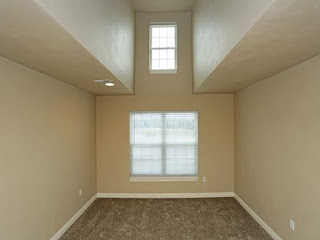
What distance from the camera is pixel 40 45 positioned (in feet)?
5.37

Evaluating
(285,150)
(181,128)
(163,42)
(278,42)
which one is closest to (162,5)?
(163,42)

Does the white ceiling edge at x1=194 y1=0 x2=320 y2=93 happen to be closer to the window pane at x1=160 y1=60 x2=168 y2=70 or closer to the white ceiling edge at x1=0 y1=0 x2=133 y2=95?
the white ceiling edge at x1=0 y1=0 x2=133 y2=95

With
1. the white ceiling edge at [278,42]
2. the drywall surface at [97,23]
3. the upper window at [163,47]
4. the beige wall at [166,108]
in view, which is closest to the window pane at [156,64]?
the upper window at [163,47]

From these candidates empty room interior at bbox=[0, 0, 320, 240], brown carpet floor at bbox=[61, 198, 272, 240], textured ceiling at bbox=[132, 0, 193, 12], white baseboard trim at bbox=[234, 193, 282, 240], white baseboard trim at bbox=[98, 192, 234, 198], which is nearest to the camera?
empty room interior at bbox=[0, 0, 320, 240]

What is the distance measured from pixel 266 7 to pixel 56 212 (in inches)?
136

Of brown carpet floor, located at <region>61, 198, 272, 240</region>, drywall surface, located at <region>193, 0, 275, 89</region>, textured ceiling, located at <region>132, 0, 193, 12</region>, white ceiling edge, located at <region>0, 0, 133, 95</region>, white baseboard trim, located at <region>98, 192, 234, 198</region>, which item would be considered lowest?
brown carpet floor, located at <region>61, 198, 272, 240</region>

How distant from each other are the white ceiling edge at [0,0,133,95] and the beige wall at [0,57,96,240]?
0.29m

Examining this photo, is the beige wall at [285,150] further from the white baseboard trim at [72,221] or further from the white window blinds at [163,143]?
the white baseboard trim at [72,221]

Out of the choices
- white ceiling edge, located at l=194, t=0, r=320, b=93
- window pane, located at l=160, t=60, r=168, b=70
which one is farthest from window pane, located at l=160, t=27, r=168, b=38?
white ceiling edge, located at l=194, t=0, r=320, b=93

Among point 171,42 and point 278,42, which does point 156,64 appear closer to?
point 171,42

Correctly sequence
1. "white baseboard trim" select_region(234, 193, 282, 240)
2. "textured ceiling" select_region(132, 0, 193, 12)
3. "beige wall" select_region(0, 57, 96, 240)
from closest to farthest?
"beige wall" select_region(0, 57, 96, 240), "white baseboard trim" select_region(234, 193, 282, 240), "textured ceiling" select_region(132, 0, 193, 12)

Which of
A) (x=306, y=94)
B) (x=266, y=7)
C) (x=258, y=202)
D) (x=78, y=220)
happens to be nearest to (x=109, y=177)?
(x=78, y=220)

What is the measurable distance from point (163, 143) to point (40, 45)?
11.6ft

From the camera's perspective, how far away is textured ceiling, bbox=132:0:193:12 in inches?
168
